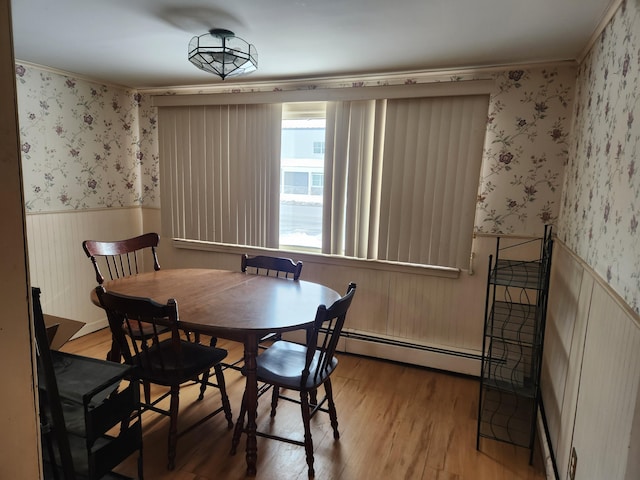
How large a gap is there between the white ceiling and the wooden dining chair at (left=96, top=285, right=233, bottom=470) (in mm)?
1380

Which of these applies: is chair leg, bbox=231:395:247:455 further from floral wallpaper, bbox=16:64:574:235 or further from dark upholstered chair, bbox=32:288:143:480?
floral wallpaper, bbox=16:64:574:235

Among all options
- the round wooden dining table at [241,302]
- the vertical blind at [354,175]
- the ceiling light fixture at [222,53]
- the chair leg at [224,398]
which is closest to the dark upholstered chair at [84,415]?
the round wooden dining table at [241,302]

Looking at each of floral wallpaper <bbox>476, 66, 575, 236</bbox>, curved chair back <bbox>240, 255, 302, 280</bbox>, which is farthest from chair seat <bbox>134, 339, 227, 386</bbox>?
floral wallpaper <bbox>476, 66, 575, 236</bbox>

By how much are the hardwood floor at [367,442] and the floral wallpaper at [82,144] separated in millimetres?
1993

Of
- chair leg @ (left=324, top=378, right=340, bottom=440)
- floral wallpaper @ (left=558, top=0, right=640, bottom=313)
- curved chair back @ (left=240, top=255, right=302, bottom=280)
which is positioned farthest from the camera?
curved chair back @ (left=240, top=255, right=302, bottom=280)

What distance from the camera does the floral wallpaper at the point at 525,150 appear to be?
251 centimetres

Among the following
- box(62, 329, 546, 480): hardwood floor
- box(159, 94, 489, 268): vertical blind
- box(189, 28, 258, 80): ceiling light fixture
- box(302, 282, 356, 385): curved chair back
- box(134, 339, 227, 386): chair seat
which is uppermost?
box(189, 28, 258, 80): ceiling light fixture

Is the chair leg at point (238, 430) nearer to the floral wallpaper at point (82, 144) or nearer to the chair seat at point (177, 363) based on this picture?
the chair seat at point (177, 363)

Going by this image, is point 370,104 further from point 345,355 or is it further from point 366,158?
point 345,355

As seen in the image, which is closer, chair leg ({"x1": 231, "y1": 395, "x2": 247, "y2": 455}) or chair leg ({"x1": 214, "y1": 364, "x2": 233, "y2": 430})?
chair leg ({"x1": 231, "y1": 395, "x2": 247, "y2": 455})

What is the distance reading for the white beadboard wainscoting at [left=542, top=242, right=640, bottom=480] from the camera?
111cm

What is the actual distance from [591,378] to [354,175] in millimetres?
2032

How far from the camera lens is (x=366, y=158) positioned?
303 cm

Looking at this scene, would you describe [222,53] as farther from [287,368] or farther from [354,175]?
[287,368]
